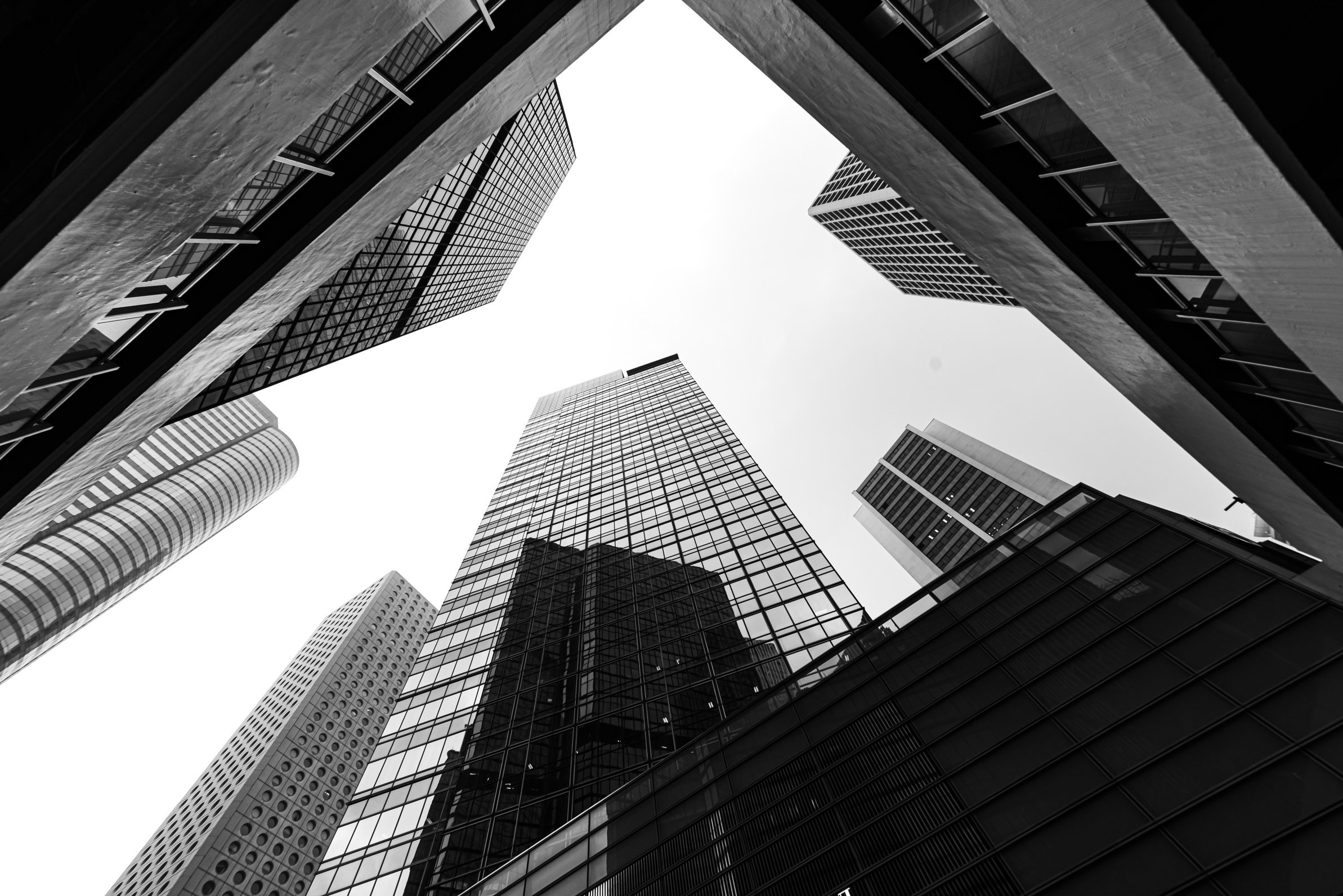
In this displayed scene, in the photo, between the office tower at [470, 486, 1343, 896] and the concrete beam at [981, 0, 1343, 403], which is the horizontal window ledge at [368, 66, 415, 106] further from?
the office tower at [470, 486, 1343, 896]

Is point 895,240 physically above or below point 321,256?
above

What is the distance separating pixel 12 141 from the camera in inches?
251

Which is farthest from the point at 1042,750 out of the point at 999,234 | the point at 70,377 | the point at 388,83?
the point at 70,377

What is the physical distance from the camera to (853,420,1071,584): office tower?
112 meters

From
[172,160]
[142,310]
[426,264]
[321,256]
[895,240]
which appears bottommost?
[172,160]

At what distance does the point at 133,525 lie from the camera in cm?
9812

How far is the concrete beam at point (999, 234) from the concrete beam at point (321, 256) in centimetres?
444

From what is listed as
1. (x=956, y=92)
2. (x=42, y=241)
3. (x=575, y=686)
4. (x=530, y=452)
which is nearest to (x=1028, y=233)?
(x=956, y=92)

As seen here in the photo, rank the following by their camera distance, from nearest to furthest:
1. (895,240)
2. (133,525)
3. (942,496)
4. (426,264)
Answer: (426,264) → (133,525) → (895,240) → (942,496)

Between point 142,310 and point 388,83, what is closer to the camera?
point 142,310

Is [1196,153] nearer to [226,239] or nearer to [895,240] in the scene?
[226,239]

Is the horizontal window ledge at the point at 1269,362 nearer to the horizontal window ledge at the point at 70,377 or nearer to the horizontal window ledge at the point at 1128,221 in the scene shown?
the horizontal window ledge at the point at 1128,221

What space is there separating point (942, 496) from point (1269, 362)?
131 meters

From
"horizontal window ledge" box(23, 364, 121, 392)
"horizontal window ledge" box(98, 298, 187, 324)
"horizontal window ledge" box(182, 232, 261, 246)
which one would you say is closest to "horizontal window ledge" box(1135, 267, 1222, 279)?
"horizontal window ledge" box(182, 232, 261, 246)
